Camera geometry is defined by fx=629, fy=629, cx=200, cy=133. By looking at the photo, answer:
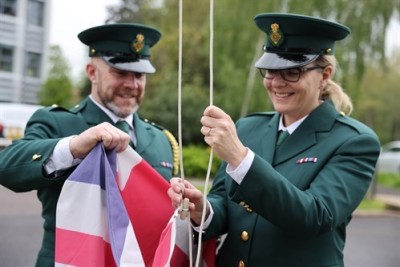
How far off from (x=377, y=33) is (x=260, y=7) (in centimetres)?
446

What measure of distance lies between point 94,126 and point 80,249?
0.56 m

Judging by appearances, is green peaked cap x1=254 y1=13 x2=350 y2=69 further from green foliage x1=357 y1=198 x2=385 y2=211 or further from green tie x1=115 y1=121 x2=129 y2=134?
green foliage x1=357 y1=198 x2=385 y2=211

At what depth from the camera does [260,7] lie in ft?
66.8

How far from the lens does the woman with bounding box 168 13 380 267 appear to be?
223 centimetres

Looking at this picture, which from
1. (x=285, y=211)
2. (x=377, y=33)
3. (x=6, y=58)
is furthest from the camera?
(x=6, y=58)

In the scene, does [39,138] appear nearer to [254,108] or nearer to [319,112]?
[319,112]

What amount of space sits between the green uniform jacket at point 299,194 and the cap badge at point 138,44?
88 centimetres

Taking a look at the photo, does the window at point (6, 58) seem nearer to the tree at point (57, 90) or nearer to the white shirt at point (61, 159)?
the tree at point (57, 90)

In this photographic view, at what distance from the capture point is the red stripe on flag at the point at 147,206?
2.72 meters

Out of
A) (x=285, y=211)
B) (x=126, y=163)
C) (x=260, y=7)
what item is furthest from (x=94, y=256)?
(x=260, y=7)

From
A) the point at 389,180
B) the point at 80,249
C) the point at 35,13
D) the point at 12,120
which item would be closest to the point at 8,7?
the point at 35,13

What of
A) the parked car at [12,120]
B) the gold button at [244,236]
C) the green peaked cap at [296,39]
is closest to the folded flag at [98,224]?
the gold button at [244,236]

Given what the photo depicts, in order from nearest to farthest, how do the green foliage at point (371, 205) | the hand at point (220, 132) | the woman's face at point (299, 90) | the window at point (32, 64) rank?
the hand at point (220, 132)
the woman's face at point (299, 90)
the green foliage at point (371, 205)
the window at point (32, 64)

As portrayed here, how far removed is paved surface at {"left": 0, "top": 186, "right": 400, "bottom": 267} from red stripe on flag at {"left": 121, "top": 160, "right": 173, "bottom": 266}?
5.80 meters
